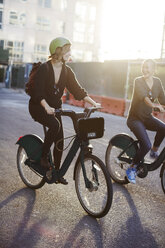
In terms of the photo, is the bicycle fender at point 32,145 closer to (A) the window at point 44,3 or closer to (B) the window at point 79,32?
(A) the window at point 44,3

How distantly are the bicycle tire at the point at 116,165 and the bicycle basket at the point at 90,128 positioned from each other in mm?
1462

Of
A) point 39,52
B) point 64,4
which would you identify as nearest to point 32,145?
point 39,52

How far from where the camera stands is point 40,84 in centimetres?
410

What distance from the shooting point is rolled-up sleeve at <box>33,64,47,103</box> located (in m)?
4.09

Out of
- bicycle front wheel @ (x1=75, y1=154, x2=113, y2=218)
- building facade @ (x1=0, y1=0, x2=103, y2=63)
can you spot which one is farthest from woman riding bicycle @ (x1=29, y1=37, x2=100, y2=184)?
building facade @ (x1=0, y1=0, x2=103, y2=63)

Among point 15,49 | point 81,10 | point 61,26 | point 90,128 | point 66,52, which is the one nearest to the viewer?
point 90,128

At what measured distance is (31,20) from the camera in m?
62.8

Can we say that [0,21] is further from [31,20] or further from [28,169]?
[28,169]

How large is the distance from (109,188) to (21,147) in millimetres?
1743

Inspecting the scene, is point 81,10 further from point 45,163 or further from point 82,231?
point 82,231

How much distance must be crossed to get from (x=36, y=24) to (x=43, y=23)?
1.32 m

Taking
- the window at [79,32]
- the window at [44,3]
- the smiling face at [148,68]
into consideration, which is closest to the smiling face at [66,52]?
the smiling face at [148,68]

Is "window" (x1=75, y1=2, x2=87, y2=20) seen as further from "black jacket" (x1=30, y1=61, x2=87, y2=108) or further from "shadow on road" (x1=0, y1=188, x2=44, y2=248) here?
"shadow on road" (x1=0, y1=188, x2=44, y2=248)

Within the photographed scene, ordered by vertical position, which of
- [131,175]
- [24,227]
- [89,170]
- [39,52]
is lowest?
[24,227]
